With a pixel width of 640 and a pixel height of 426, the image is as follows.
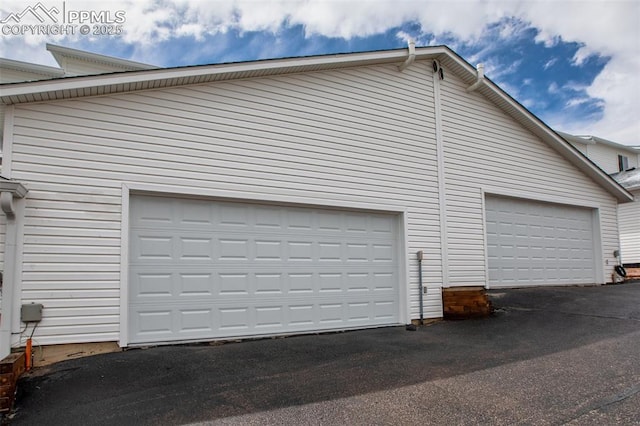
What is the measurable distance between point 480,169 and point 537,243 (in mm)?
2687

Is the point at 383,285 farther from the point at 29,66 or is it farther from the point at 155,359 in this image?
the point at 29,66

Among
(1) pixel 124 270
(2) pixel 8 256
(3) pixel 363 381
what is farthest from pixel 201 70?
(3) pixel 363 381

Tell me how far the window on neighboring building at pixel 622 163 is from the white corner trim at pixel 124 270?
24.0 m

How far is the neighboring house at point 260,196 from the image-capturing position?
5.48 meters

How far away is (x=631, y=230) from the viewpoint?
52.1 ft

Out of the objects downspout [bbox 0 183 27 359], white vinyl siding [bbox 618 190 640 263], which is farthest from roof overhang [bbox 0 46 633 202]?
white vinyl siding [bbox 618 190 640 263]

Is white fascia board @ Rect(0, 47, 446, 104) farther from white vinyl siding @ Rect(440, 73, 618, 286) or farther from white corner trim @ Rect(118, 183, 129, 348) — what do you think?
white vinyl siding @ Rect(440, 73, 618, 286)

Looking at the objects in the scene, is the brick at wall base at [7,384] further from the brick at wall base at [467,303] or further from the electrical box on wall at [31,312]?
the brick at wall base at [467,303]

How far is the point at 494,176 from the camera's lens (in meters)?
9.56

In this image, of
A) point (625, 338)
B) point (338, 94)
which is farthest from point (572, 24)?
point (625, 338)

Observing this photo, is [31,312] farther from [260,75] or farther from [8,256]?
[260,75]

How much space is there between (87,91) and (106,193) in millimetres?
1419

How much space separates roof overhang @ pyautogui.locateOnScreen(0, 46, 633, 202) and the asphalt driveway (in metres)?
3.47

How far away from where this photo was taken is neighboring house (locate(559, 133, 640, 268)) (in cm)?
1570
